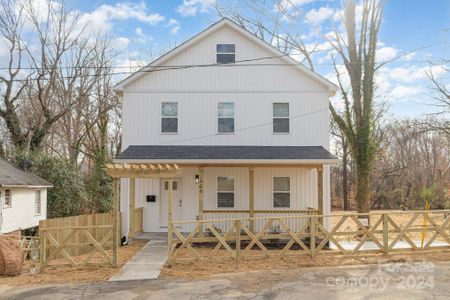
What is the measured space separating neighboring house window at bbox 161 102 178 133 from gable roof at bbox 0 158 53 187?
7514 mm

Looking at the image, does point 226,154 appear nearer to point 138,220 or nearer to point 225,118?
point 225,118

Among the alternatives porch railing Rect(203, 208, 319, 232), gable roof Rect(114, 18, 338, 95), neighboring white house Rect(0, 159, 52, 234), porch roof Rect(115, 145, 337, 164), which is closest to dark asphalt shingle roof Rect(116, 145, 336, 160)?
porch roof Rect(115, 145, 337, 164)


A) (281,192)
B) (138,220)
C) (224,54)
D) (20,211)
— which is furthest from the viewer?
(20,211)

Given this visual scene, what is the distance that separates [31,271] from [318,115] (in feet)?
36.6

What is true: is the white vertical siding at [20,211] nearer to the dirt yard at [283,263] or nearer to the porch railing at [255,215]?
the porch railing at [255,215]

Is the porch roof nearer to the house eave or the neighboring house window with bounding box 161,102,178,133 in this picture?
the house eave

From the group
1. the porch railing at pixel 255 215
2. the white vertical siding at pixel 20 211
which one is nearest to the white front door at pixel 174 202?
the porch railing at pixel 255 215

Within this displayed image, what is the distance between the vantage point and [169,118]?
1519 cm

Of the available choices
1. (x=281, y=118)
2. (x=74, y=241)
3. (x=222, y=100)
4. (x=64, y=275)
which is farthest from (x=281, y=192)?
(x=64, y=275)

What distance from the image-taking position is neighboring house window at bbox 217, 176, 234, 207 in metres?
14.7

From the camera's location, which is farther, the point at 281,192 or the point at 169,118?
the point at 169,118

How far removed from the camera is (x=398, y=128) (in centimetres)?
3594

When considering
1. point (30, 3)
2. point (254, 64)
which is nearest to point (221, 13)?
point (254, 64)

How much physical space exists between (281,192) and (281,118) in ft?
9.67
